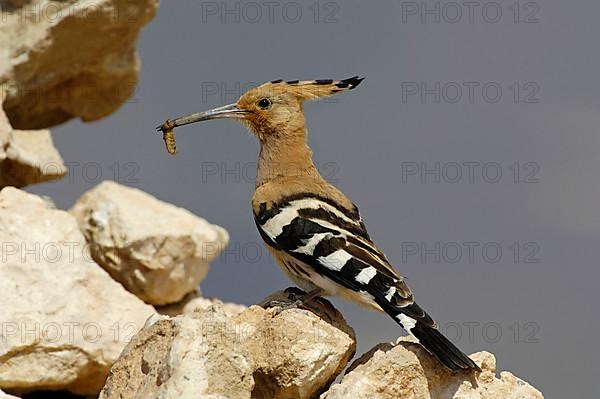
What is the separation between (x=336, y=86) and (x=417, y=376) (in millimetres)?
1816

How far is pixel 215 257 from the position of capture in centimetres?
804

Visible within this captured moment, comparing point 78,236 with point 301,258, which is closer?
point 301,258

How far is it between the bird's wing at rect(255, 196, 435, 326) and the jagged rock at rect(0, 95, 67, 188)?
9.19 ft

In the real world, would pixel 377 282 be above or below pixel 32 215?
above

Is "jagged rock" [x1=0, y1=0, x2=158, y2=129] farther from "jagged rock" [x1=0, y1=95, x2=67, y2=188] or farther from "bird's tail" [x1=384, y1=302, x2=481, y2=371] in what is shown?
"bird's tail" [x1=384, y1=302, x2=481, y2=371]

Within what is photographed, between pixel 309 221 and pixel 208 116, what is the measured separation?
115 centimetres

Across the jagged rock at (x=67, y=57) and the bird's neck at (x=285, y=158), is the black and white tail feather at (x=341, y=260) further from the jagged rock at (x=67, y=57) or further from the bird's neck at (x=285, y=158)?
the jagged rock at (x=67, y=57)

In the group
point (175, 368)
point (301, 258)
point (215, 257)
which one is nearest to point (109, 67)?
point (215, 257)

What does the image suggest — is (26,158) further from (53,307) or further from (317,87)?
(317,87)

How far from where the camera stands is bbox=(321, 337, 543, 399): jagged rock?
440 centimetres

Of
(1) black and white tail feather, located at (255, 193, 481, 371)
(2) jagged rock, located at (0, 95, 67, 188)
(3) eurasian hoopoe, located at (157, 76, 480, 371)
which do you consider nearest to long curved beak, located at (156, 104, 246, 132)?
(3) eurasian hoopoe, located at (157, 76, 480, 371)

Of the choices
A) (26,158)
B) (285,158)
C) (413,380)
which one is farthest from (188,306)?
(413,380)

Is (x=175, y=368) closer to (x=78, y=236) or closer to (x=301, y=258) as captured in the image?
(x=301, y=258)

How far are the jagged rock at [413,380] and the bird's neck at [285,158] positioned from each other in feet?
4.04
